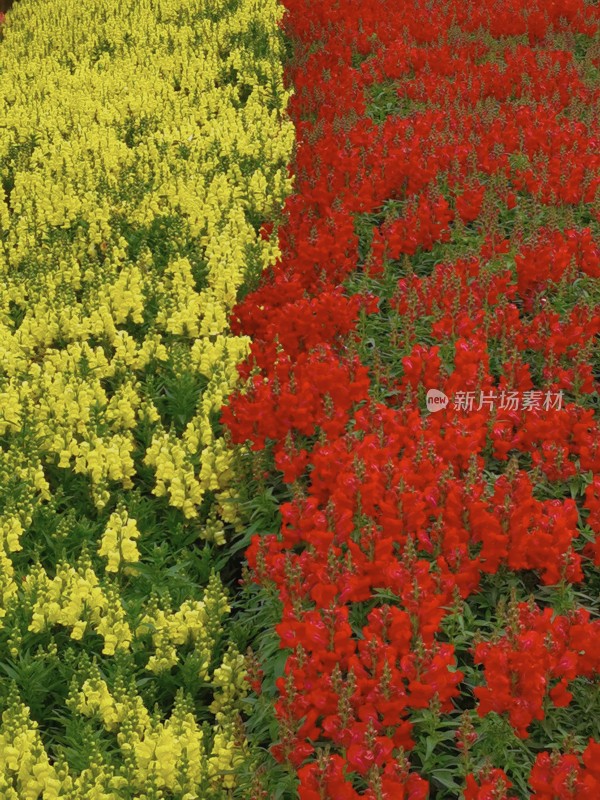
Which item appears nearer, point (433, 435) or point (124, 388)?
point (433, 435)

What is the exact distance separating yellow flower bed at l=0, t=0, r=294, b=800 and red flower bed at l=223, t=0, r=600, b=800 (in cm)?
40

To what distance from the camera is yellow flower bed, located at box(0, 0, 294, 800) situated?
4004 millimetres

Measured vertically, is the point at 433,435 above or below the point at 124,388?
above

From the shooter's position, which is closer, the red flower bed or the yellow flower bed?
the red flower bed

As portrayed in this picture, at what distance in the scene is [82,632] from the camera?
4.46 meters

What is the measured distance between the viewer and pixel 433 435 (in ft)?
15.7

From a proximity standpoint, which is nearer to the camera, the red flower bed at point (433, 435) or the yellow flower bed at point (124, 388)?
the red flower bed at point (433, 435)

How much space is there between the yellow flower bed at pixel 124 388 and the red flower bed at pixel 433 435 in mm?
396

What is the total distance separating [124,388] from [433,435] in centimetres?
204

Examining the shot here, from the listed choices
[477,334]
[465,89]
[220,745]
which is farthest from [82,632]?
[465,89]

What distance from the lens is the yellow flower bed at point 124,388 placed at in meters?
4.00

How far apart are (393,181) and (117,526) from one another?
4817 mm

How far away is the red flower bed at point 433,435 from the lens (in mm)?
3490

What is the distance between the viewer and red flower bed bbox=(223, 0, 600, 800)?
3490mm
